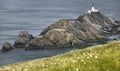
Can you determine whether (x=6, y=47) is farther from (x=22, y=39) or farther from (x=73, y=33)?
(x=73, y=33)

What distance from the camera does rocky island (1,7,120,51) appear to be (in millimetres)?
148500

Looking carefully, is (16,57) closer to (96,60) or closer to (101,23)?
(101,23)

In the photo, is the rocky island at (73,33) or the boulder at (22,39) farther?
the rocky island at (73,33)

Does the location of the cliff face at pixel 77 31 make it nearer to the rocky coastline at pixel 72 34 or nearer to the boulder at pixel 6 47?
the rocky coastline at pixel 72 34

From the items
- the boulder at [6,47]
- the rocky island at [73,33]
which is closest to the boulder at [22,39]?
the rocky island at [73,33]

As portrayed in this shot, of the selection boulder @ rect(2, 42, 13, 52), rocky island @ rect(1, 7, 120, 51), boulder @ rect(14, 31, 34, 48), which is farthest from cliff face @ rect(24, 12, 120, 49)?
boulder @ rect(2, 42, 13, 52)

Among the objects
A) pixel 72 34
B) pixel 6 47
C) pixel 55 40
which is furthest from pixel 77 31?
pixel 6 47

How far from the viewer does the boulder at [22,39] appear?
147 m

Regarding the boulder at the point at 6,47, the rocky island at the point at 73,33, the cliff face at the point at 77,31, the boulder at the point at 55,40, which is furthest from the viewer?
the cliff face at the point at 77,31

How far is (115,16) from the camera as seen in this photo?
19350 centimetres

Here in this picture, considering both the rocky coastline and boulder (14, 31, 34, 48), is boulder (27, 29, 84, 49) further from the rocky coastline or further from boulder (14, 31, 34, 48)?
boulder (14, 31, 34, 48)

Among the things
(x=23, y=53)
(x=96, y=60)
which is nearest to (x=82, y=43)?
(x=23, y=53)

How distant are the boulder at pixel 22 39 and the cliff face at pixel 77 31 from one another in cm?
365

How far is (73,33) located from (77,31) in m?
3.07
